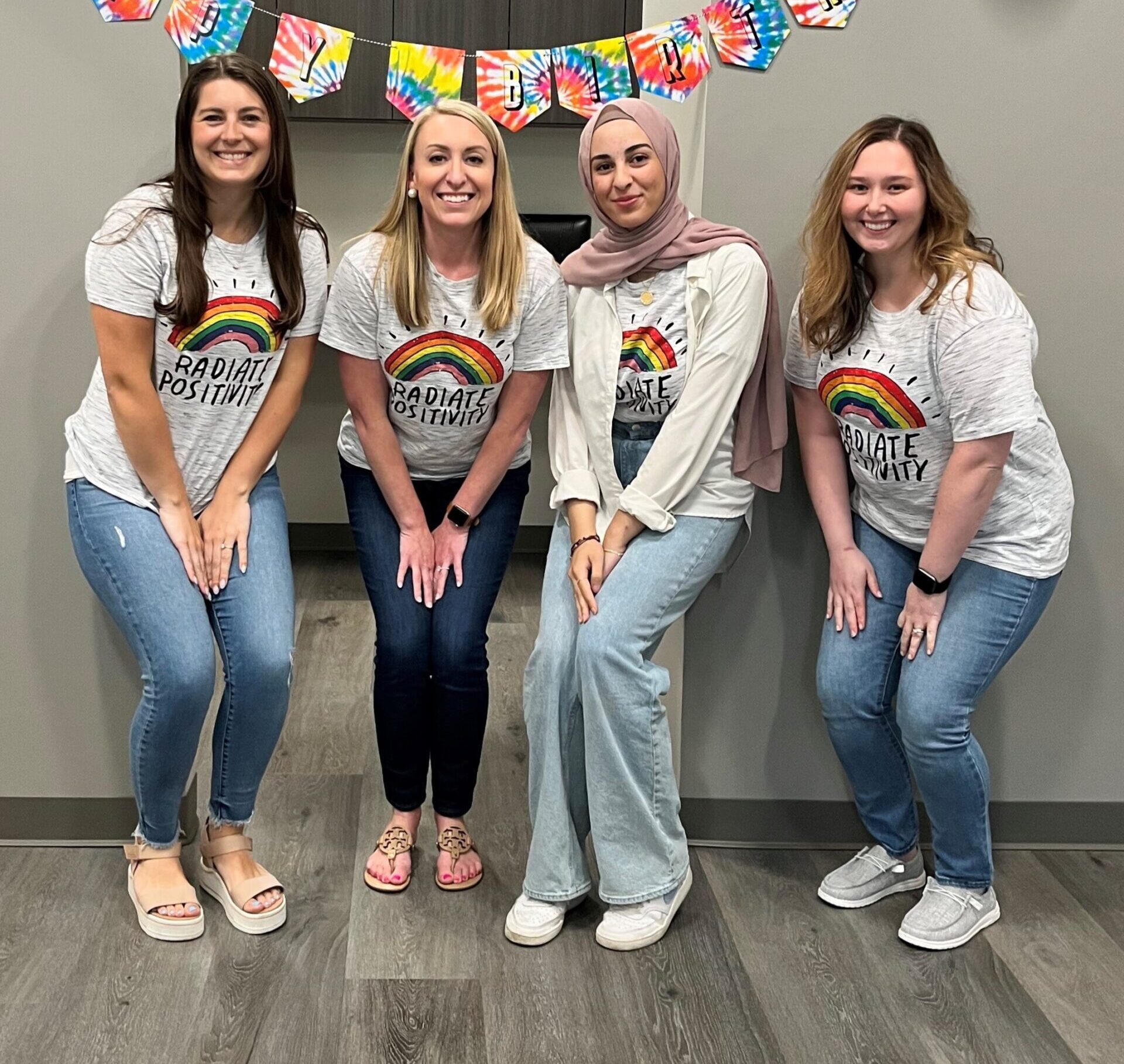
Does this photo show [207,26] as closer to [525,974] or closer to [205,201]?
[205,201]

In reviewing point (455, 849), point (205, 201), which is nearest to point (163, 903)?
point (455, 849)

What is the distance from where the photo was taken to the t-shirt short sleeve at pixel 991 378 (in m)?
1.90

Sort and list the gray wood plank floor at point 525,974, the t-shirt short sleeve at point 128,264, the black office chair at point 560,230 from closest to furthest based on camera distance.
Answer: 1. the gray wood plank floor at point 525,974
2. the t-shirt short sleeve at point 128,264
3. the black office chair at point 560,230

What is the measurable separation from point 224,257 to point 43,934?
1.12 m

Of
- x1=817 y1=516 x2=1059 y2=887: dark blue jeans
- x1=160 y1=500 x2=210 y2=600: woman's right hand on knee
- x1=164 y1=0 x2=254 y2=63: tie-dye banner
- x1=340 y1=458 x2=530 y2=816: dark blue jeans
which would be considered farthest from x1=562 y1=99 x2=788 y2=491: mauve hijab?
x1=160 y1=500 x2=210 y2=600: woman's right hand on knee

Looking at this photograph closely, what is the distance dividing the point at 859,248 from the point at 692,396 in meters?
0.38

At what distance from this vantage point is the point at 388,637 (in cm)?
212

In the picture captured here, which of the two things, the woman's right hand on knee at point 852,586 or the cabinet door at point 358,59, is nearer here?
the woman's right hand on knee at point 852,586

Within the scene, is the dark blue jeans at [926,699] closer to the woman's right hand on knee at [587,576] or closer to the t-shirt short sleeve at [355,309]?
the woman's right hand on knee at [587,576]

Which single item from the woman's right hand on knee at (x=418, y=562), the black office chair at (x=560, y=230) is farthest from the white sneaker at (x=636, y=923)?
the black office chair at (x=560, y=230)

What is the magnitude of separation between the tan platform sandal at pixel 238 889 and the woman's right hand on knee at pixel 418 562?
0.51 meters

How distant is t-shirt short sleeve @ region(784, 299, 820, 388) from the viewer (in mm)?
2135

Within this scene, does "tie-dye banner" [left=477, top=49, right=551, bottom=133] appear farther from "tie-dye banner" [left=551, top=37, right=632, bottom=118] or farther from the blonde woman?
the blonde woman

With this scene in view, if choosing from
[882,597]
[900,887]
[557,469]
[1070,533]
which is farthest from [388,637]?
[1070,533]
